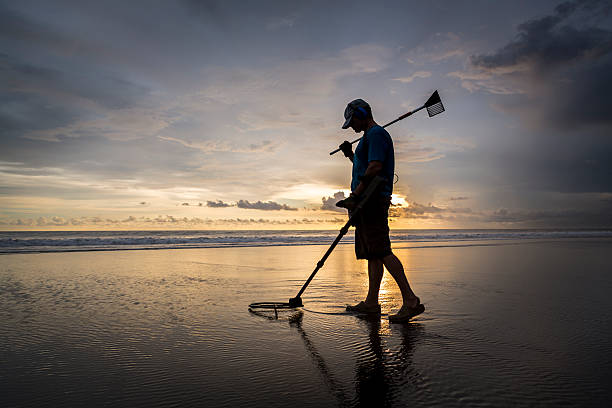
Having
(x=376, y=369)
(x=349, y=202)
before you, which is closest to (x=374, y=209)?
(x=349, y=202)

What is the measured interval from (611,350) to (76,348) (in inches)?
155

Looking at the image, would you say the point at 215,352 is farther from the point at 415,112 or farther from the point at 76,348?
the point at 415,112

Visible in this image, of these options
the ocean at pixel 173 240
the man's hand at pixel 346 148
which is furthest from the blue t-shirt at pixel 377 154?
the ocean at pixel 173 240

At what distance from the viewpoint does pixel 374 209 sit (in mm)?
3809

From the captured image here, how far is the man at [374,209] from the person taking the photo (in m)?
3.63

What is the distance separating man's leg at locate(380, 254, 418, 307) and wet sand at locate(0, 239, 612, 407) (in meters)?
0.21

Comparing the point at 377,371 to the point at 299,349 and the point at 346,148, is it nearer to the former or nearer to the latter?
the point at 299,349

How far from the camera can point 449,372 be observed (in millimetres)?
2240

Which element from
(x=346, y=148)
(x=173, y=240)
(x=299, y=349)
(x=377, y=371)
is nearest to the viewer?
(x=377, y=371)

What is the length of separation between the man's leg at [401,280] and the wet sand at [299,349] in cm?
21

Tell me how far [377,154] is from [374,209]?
1.87 ft

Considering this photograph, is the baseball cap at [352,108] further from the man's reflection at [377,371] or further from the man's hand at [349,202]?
the man's reflection at [377,371]

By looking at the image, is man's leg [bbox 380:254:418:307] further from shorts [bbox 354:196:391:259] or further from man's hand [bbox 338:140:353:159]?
man's hand [bbox 338:140:353:159]

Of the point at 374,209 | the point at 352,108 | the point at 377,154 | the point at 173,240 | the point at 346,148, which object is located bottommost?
the point at 173,240
